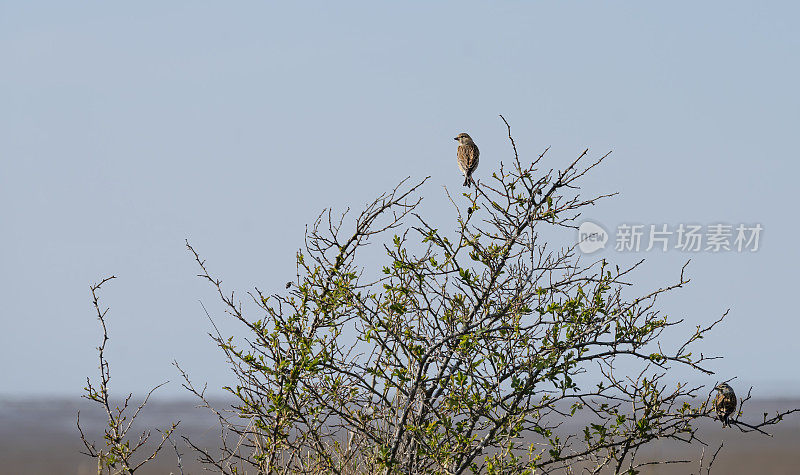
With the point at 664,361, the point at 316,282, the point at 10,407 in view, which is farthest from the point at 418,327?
the point at 10,407

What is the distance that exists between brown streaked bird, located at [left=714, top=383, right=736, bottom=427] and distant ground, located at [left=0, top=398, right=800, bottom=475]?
1174cm

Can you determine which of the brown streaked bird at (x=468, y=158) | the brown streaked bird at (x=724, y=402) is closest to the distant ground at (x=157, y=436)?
the brown streaked bird at (x=468, y=158)

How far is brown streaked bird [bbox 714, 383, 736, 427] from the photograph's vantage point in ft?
20.4

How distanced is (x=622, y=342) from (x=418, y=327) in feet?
3.60

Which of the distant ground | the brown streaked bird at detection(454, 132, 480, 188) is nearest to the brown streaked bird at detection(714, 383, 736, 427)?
the brown streaked bird at detection(454, 132, 480, 188)

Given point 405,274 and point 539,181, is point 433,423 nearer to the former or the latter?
point 405,274

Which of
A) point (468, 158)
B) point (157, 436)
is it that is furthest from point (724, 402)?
point (157, 436)

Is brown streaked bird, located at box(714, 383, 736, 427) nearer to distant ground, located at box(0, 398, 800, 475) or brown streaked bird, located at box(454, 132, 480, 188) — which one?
brown streaked bird, located at box(454, 132, 480, 188)

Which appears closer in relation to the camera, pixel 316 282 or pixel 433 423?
pixel 433 423

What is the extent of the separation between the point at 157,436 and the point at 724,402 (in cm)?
2823

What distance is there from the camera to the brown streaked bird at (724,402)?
6.21m

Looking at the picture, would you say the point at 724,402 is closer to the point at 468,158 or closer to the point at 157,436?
the point at 468,158

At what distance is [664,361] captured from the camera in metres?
5.58

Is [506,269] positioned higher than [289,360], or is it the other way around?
[506,269]
